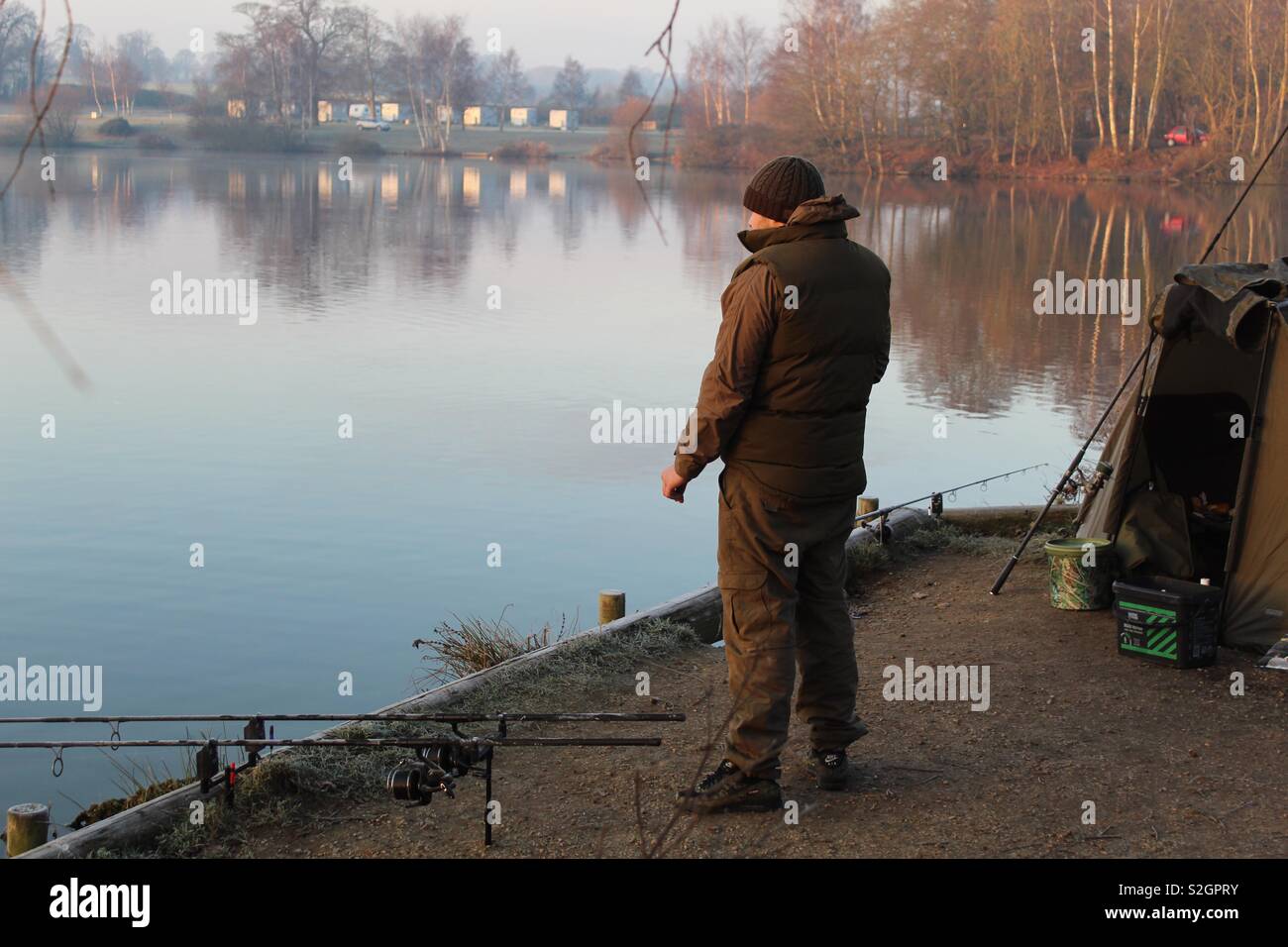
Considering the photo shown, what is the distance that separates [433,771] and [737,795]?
984mm

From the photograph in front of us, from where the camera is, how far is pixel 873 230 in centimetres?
3806

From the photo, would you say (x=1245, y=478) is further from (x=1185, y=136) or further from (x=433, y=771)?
(x=1185, y=136)

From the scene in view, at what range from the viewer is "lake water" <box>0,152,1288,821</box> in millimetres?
9062

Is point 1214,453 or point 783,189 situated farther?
point 1214,453

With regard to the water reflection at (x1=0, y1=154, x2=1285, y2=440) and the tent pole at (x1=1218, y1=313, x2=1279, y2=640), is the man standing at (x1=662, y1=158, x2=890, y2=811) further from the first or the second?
the water reflection at (x1=0, y1=154, x2=1285, y2=440)

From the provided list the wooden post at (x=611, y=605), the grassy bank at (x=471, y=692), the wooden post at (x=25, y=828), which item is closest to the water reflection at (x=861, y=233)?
the grassy bank at (x=471, y=692)

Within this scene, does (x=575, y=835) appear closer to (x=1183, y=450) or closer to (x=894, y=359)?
(x=1183, y=450)

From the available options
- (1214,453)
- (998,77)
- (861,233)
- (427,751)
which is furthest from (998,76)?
(427,751)

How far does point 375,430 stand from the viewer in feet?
47.5

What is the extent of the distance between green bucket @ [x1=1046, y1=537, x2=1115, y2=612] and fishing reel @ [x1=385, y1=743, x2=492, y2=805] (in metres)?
3.68

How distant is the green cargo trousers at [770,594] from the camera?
15.7 feet

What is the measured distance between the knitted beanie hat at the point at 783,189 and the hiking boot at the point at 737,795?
5.95ft

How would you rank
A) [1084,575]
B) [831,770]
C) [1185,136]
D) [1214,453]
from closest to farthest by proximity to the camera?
1. [831,770]
2. [1084,575]
3. [1214,453]
4. [1185,136]

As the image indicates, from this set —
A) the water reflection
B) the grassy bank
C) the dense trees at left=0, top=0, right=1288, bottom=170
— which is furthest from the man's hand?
the dense trees at left=0, top=0, right=1288, bottom=170
